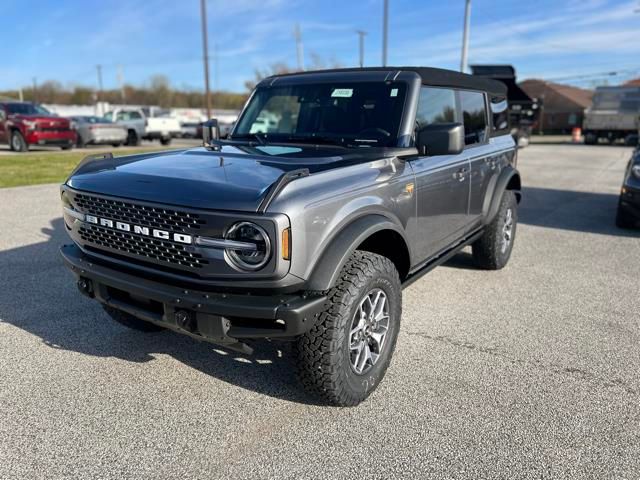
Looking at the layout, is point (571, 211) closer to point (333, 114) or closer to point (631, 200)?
point (631, 200)

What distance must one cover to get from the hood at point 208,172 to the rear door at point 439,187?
51 cm

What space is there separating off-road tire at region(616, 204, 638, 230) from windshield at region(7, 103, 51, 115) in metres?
17.7

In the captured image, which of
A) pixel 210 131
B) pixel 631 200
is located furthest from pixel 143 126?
pixel 631 200

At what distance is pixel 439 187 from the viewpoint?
3902mm

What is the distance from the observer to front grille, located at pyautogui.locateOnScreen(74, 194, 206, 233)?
8.52 feet

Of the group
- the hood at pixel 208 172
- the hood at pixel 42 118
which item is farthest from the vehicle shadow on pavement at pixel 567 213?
the hood at pixel 42 118

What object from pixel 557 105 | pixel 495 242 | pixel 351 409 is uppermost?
pixel 557 105

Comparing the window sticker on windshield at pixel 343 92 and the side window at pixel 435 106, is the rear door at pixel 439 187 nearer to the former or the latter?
the side window at pixel 435 106

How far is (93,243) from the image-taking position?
313cm

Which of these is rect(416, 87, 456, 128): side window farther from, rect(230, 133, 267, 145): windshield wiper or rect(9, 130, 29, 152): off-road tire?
rect(9, 130, 29, 152): off-road tire

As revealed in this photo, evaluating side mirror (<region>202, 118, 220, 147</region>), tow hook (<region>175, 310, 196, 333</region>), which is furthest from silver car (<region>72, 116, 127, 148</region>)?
tow hook (<region>175, 310, 196, 333</region>)

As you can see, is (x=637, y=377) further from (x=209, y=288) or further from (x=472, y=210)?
(x=209, y=288)

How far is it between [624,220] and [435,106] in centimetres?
518

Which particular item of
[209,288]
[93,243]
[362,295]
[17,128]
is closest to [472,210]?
[362,295]
